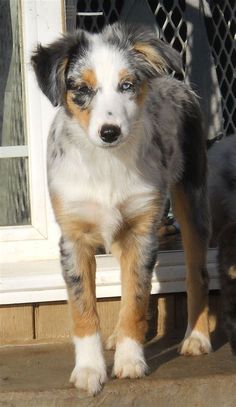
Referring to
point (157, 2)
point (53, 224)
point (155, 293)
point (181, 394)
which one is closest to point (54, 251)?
point (53, 224)

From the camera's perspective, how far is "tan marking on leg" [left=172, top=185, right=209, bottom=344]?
523 centimetres

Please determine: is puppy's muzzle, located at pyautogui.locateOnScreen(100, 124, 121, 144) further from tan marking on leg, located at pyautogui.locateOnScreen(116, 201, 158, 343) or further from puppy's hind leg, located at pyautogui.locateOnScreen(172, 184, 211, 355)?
puppy's hind leg, located at pyautogui.locateOnScreen(172, 184, 211, 355)

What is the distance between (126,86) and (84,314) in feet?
3.62

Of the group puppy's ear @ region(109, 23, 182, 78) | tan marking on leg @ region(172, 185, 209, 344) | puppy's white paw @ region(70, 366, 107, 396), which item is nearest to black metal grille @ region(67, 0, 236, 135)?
tan marking on leg @ region(172, 185, 209, 344)

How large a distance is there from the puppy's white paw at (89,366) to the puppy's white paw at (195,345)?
2.27 ft

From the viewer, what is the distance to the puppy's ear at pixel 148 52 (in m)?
→ 4.62

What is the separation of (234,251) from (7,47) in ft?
6.09

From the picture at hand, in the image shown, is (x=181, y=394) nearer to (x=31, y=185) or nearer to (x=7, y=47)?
(x=31, y=185)

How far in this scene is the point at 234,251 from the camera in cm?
516

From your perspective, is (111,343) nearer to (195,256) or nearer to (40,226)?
(195,256)

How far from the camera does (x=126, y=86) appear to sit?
4.48m

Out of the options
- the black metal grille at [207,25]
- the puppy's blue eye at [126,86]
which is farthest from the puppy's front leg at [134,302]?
the black metal grille at [207,25]

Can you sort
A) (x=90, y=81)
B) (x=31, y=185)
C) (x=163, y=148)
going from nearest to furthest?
(x=90, y=81), (x=163, y=148), (x=31, y=185)

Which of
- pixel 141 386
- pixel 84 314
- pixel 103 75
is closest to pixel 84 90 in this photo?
pixel 103 75
